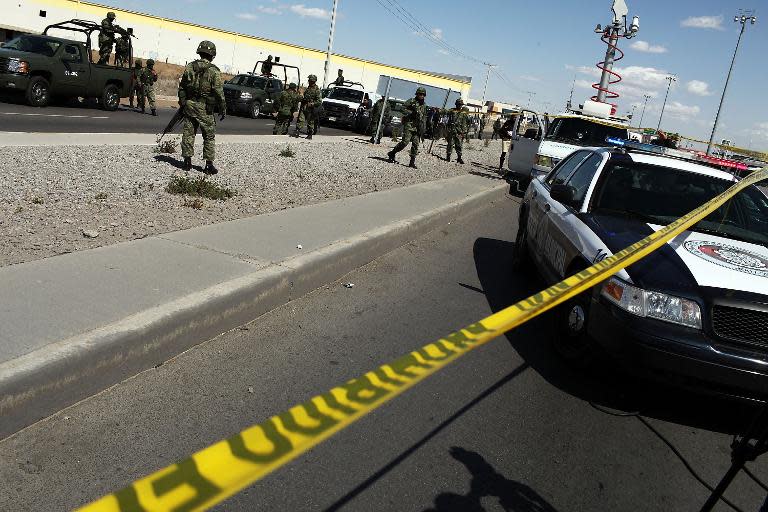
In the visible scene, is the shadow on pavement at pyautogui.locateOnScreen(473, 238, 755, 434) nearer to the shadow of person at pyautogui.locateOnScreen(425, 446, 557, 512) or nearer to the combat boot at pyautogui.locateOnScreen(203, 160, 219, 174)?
the shadow of person at pyautogui.locateOnScreen(425, 446, 557, 512)

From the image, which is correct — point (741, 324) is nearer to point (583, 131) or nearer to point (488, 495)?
point (488, 495)

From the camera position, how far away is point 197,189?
8578 mm

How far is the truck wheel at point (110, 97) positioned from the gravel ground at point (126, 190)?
291 inches

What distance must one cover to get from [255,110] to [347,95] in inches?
163

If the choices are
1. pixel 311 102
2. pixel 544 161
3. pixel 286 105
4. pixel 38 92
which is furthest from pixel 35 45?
pixel 544 161

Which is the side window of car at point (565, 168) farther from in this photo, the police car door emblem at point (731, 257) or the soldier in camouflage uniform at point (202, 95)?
the soldier in camouflage uniform at point (202, 95)

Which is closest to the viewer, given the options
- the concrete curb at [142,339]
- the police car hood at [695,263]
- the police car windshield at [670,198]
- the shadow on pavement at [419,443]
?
the shadow on pavement at [419,443]

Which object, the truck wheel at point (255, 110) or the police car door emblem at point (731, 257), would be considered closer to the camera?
the police car door emblem at point (731, 257)

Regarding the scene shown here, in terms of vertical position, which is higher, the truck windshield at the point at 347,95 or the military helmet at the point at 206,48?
the military helmet at the point at 206,48

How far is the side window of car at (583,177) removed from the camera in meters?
Answer: 5.57

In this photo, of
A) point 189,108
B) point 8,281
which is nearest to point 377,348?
point 8,281

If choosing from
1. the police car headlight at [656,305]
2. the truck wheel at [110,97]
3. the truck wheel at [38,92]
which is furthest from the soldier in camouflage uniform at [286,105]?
the police car headlight at [656,305]

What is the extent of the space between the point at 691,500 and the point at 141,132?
14.8 m

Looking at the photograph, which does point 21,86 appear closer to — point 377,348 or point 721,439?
point 377,348
